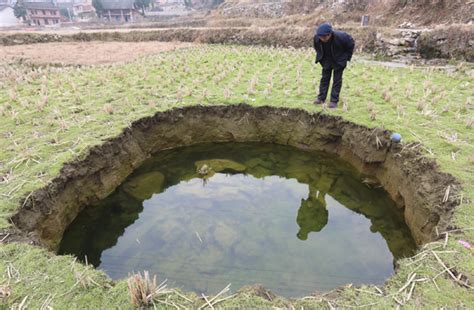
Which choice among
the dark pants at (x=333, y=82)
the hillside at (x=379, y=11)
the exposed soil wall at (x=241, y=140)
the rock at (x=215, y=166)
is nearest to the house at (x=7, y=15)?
the hillside at (x=379, y=11)

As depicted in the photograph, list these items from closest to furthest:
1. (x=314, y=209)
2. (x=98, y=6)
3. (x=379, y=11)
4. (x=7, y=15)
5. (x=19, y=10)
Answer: (x=314, y=209), (x=379, y=11), (x=19, y=10), (x=98, y=6), (x=7, y=15)

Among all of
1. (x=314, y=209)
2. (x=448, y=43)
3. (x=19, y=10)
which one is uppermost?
(x=19, y=10)

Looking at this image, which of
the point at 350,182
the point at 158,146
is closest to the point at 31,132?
the point at 158,146

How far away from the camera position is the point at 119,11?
236 ft

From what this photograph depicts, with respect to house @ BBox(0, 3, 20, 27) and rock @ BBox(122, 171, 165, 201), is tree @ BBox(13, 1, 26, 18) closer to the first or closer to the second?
house @ BBox(0, 3, 20, 27)

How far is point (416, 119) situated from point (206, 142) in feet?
19.2

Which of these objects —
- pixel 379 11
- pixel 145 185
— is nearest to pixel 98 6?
pixel 379 11

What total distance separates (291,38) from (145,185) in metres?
20.3

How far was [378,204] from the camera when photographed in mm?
6797

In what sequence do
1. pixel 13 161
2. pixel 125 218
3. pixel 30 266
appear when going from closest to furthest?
pixel 30 266, pixel 13 161, pixel 125 218

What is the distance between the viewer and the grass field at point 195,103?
11.0ft

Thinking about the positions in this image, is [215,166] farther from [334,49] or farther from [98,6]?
[98,6]

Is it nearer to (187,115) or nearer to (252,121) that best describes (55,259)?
(187,115)

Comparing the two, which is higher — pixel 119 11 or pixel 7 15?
pixel 119 11
